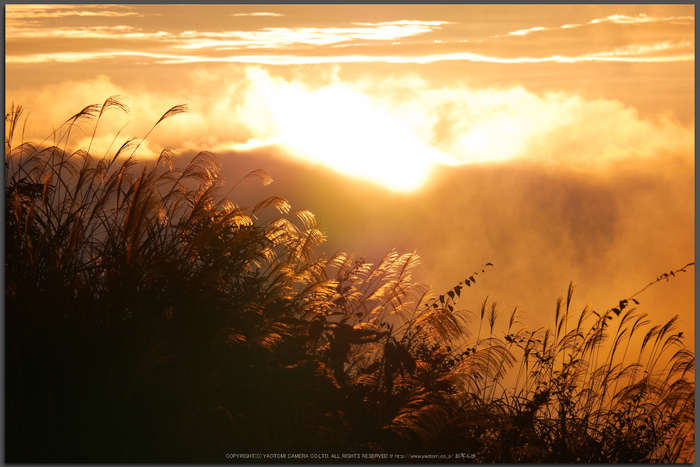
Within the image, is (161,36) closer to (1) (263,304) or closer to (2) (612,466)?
(1) (263,304)

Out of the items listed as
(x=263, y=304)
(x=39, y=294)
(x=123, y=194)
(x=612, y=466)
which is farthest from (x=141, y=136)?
(x=612, y=466)

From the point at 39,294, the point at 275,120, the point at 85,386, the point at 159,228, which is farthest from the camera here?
the point at 275,120

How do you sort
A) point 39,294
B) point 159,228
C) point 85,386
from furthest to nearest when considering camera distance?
point 159,228 → point 39,294 → point 85,386

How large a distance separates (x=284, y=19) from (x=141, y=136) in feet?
4.03

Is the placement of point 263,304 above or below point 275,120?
below

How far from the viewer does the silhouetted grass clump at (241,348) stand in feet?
10.2

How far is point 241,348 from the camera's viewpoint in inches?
129

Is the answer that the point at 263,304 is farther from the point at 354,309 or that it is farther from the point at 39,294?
the point at 39,294

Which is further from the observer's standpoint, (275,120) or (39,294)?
(275,120)

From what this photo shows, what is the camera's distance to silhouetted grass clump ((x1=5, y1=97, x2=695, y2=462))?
3119 millimetres

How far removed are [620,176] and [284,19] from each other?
2.46 m

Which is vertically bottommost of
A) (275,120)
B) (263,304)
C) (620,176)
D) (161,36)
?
(263,304)

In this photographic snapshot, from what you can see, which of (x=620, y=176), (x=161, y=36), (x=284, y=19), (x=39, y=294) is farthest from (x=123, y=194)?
(x=620, y=176)

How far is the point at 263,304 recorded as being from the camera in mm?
3355
